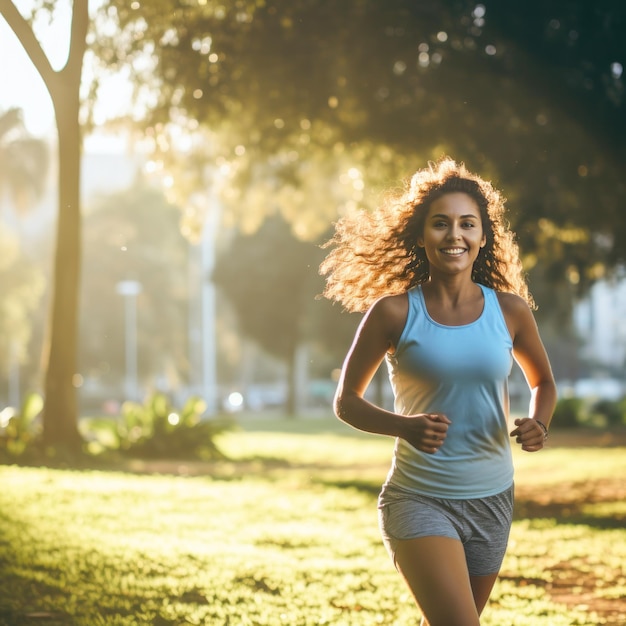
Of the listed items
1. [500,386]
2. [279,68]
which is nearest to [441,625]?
[500,386]

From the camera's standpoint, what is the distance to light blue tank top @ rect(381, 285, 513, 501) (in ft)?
11.9

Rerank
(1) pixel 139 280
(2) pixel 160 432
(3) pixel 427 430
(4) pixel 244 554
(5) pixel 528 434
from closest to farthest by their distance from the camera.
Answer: (3) pixel 427 430 → (5) pixel 528 434 → (4) pixel 244 554 → (2) pixel 160 432 → (1) pixel 139 280

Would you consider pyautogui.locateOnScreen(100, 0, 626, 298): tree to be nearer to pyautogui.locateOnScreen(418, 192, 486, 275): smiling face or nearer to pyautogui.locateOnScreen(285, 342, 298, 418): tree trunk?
pyautogui.locateOnScreen(418, 192, 486, 275): smiling face

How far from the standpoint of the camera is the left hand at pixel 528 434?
358 cm

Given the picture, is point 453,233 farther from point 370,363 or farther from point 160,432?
point 160,432

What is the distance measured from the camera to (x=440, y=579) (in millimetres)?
3523

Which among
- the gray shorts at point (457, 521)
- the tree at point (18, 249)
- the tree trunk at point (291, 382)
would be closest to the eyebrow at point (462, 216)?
the gray shorts at point (457, 521)

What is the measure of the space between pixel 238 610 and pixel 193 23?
747 centimetres

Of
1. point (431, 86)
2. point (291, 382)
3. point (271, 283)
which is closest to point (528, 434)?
point (431, 86)

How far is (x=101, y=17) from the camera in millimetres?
9297

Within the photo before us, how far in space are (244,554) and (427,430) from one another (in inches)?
216

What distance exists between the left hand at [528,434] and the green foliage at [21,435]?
1152 centimetres

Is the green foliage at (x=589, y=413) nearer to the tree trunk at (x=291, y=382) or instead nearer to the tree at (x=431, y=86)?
the tree trunk at (x=291, y=382)

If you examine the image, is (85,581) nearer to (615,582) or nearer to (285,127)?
(615,582)
